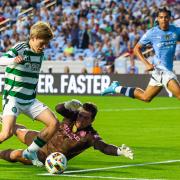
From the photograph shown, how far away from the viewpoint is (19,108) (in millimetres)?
11445

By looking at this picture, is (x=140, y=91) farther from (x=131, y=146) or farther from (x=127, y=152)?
(x=127, y=152)

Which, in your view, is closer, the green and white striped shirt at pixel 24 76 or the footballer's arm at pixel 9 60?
the footballer's arm at pixel 9 60

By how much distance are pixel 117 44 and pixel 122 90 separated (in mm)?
16592

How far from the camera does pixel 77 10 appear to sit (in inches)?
1521

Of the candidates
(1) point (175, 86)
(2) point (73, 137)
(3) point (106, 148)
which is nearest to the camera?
(3) point (106, 148)

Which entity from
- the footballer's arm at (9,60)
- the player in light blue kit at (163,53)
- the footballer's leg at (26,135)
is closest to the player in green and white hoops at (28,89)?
the footballer's arm at (9,60)

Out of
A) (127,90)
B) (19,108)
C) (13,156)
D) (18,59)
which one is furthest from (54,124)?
(127,90)

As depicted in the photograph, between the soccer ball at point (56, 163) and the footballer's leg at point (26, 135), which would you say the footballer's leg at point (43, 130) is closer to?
the soccer ball at point (56, 163)

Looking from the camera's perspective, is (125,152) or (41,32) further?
(41,32)

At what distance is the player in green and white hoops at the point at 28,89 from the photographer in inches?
442

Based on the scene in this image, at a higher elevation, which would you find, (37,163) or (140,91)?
(140,91)

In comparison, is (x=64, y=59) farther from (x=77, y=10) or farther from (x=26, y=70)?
(x=26, y=70)

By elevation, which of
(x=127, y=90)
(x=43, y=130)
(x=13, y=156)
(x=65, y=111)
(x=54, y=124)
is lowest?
(x=13, y=156)

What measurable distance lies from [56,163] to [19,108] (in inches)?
40.5
